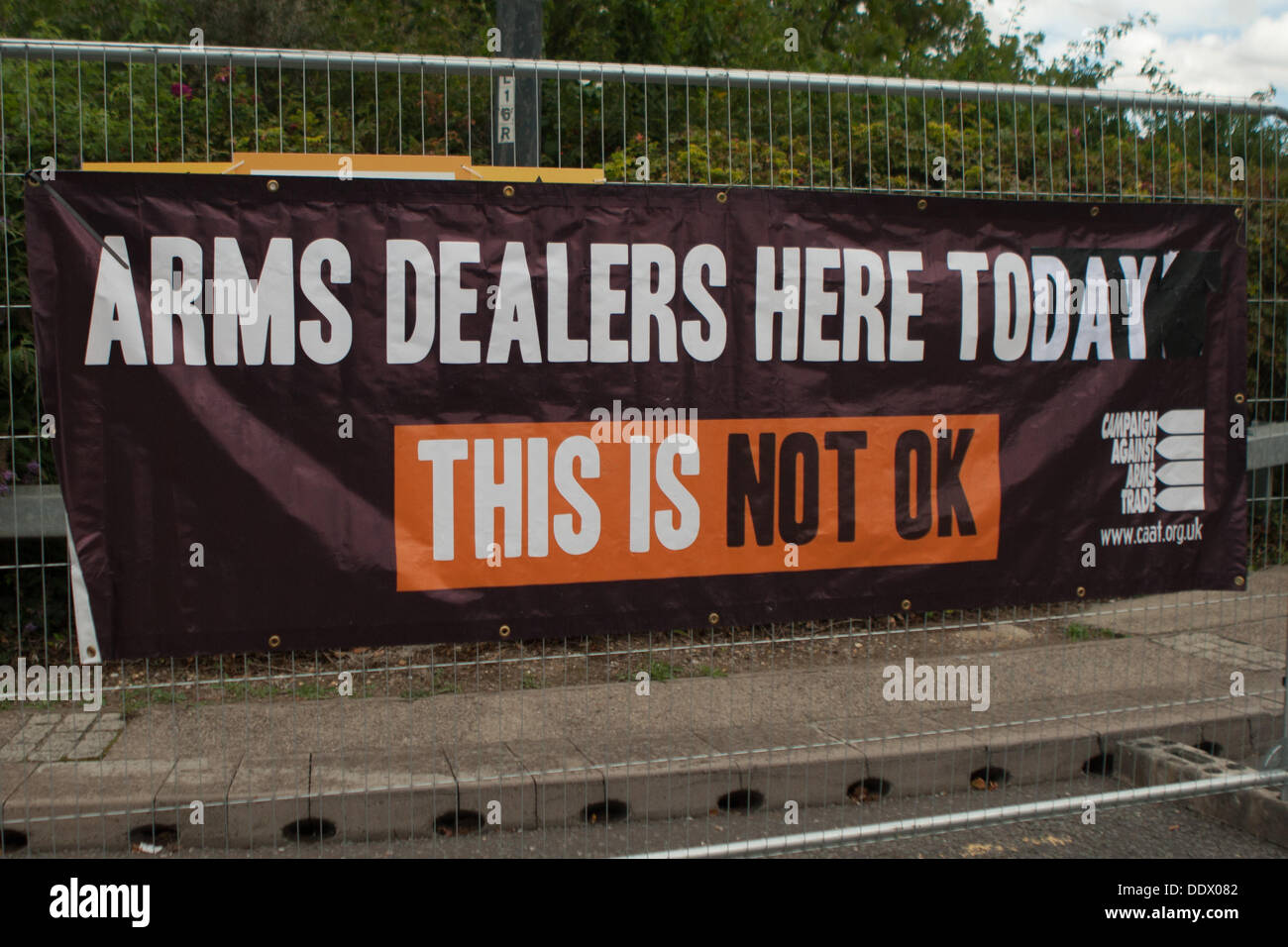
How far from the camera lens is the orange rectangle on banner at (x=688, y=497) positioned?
4.17 m

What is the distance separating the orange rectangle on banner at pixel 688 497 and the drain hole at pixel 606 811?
118cm

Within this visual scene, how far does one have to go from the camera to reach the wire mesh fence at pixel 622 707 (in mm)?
4441

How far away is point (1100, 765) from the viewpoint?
5.65 metres

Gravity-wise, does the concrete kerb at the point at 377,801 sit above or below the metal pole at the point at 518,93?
below

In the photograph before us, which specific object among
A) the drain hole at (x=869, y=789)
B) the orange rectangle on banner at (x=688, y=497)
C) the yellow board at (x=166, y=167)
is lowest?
the drain hole at (x=869, y=789)

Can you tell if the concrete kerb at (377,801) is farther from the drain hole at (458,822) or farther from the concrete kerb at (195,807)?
the concrete kerb at (195,807)

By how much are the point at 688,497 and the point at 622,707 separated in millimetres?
1940

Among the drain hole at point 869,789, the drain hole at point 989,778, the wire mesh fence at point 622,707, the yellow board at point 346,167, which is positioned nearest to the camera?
the yellow board at point 346,167

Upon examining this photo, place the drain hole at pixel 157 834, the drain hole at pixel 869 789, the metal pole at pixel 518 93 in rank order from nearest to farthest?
the drain hole at pixel 157 834
the metal pole at pixel 518 93
the drain hole at pixel 869 789

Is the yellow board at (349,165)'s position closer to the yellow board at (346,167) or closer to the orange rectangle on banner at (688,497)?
the yellow board at (346,167)

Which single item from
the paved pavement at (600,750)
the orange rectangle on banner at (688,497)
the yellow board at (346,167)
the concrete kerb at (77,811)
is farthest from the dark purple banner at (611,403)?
the concrete kerb at (77,811)

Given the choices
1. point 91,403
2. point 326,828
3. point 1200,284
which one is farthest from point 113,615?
point 1200,284

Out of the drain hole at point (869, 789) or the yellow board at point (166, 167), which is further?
the drain hole at point (869, 789)

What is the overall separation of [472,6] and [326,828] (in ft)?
46.5
